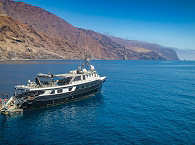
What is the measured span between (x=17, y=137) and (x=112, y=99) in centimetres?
2894

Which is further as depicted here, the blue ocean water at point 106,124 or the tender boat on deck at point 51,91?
the tender boat on deck at point 51,91

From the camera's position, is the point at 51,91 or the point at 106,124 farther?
the point at 51,91

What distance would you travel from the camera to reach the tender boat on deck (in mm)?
38875

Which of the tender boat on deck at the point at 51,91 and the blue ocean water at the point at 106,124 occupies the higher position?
the tender boat on deck at the point at 51,91

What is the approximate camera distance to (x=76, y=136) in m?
28.5

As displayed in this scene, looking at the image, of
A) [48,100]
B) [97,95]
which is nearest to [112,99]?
[97,95]

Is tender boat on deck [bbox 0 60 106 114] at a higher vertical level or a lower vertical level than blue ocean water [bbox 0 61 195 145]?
higher

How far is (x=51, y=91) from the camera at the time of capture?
1690 inches

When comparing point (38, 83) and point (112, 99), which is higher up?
point (38, 83)

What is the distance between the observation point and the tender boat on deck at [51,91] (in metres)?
38.9

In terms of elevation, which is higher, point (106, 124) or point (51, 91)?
point (51, 91)

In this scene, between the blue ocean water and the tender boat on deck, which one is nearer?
the blue ocean water

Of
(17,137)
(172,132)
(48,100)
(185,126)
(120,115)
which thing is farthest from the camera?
(48,100)

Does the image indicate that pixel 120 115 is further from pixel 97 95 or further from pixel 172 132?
pixel 97 95
